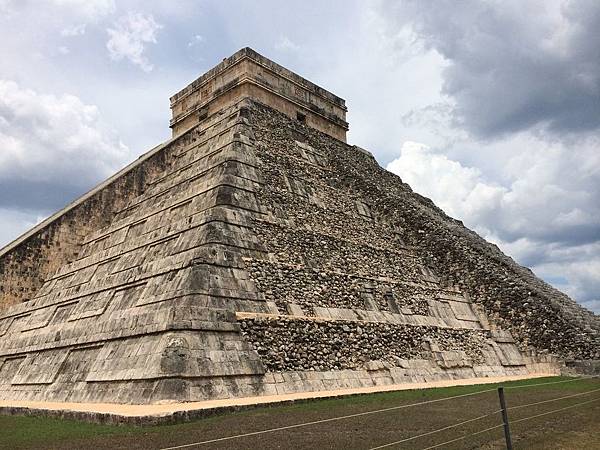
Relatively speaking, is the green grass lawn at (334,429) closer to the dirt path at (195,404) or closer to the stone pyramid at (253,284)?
the dirt path at (195,404)

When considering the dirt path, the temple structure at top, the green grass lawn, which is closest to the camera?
the green grass lawn

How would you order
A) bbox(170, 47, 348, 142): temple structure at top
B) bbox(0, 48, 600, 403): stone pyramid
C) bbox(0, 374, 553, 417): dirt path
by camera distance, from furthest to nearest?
1. bbox(170, 47, 348, 142): temple structure at top
2. bbox(0, 48, 600, 403): stone pyramid
3. bbox(0, 374, 553, 417): dirt path

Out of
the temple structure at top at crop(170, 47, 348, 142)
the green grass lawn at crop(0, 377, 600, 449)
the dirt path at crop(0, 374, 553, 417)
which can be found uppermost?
the temple structure at top at crop(170, 47, 348, 142)

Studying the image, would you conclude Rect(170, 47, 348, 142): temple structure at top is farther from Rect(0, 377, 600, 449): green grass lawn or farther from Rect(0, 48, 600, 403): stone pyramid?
Rect(0, 377, 600, 449): green grass lawn

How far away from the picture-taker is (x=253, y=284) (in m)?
10.6

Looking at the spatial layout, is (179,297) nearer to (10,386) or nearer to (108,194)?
(10,386)

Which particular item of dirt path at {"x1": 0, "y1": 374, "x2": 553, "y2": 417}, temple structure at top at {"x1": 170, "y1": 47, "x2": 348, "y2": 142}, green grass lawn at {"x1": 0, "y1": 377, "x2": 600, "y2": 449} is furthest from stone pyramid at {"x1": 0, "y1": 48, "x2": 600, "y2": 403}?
green grass lawn at {"x1": 0, "y1": 377, "x2": 600, "y2": 449}

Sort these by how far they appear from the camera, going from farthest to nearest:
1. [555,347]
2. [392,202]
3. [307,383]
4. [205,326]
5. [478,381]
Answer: [392,202]
[555,347]
[478,381]
[307,383]
[205,326]

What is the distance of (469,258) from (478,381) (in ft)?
16.7

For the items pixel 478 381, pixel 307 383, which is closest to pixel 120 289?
pixel 307 383

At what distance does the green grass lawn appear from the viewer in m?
5.54

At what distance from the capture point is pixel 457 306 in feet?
49.7

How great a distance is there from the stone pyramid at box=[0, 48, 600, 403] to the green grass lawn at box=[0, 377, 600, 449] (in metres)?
1.29

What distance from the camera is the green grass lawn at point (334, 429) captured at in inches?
218
